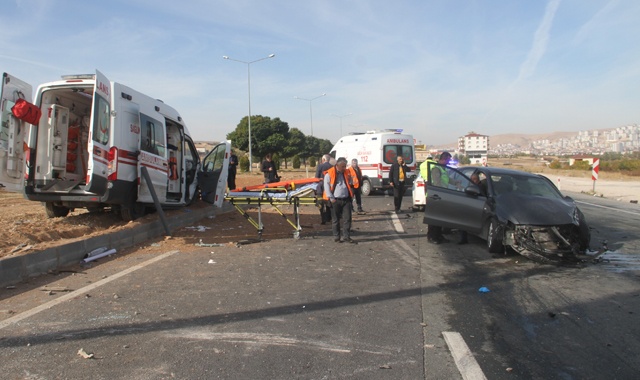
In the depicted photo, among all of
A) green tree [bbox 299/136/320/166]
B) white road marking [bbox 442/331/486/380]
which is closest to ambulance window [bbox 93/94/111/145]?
white road marking [bbox 442/331/486/380]

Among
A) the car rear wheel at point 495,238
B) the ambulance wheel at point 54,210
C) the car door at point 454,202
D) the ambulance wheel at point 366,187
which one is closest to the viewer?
the car rear wheel at point 495,238

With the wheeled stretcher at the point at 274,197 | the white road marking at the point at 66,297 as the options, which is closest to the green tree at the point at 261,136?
the wheeled stretcher at the point at 274,197

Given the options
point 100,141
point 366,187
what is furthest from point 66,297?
point 366,187

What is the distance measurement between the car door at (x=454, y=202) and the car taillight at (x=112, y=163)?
228 inches

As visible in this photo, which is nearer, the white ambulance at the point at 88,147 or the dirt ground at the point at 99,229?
the dirt ground at the point at 99,229

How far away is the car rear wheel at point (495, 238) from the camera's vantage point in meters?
7.69

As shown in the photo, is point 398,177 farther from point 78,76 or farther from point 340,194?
point 78,76

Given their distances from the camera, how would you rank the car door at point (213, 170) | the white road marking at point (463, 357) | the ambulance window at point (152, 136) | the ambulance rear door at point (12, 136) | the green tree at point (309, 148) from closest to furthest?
the white road marking at point (463, 357) → the ambulance rear door at point (12, 136) → the ambulance window at point (152, 136) → the car door at point (213, 170) → the green tree at point (309, 148)

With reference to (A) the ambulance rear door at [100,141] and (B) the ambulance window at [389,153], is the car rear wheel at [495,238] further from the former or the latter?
(B) the ambulance window at [389,153]

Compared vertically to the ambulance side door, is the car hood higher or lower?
lower

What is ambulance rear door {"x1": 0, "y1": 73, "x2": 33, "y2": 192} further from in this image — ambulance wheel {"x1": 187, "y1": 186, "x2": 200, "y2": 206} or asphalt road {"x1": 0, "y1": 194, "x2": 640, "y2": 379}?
ambulance wheel {"x1": 187, "y1": 186, "x2": 200, "y2": 206}

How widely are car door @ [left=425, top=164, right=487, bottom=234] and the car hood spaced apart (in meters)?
0.45

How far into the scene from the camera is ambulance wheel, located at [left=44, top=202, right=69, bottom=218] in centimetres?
988

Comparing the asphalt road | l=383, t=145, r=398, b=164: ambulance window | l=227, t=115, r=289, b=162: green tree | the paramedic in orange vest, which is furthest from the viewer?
l=227, t=115, r=289, b=162: green tree
